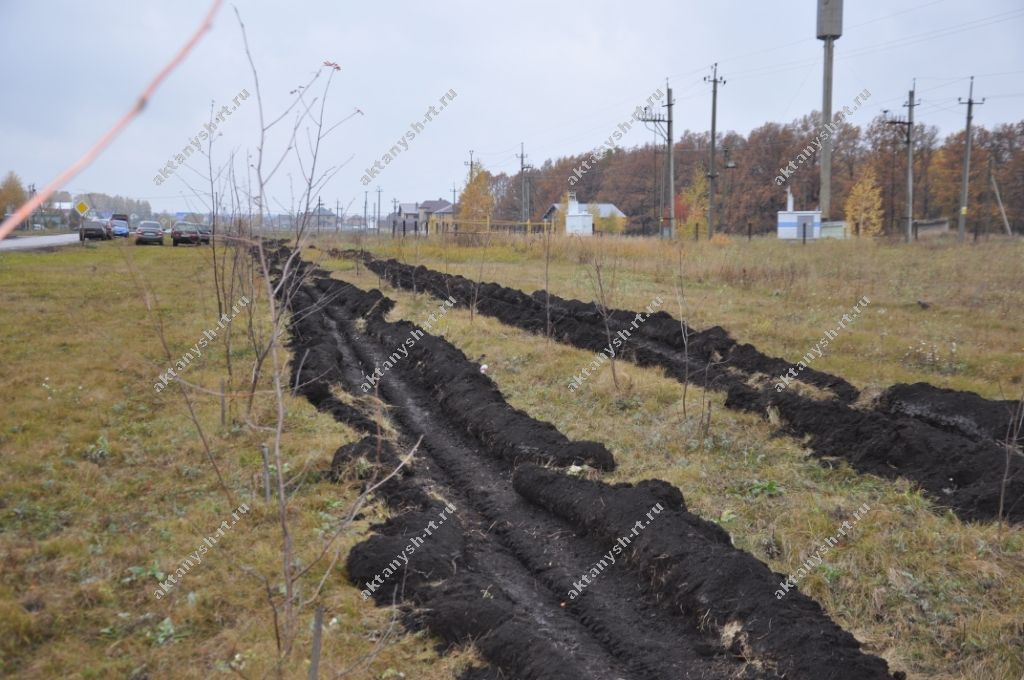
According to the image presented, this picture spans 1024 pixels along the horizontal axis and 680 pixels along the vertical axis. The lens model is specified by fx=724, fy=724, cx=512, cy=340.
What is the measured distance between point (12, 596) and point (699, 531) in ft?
13.6

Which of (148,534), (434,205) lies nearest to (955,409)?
(148,534)

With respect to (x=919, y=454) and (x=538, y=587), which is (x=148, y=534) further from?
(x=919, y=454)

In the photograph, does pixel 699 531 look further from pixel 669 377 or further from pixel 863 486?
pixel 669 377

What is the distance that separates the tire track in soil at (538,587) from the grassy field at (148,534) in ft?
0.82

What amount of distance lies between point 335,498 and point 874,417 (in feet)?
16.3

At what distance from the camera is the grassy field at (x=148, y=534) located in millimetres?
3688

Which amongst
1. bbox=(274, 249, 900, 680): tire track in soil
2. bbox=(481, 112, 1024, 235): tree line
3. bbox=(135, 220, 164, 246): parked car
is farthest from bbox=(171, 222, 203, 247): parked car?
bbox=(274, 249, 900, 680): tire track in soil

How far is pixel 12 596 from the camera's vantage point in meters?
4.05

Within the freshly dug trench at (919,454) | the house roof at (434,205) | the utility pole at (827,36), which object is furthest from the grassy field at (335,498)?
the house roof at (434,205)

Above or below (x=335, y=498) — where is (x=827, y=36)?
above

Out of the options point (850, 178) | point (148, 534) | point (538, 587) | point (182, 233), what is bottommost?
point (538, 587)

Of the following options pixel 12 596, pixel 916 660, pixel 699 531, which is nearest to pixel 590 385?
pixel 699 531

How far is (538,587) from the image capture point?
4.68 metres

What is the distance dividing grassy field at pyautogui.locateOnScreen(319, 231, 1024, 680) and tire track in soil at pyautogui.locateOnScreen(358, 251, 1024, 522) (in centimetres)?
23
